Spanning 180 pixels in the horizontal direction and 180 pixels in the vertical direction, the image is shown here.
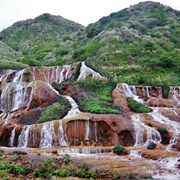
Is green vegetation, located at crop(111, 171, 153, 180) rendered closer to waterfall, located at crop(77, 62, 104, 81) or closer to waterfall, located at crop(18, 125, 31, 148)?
waterfall, located at crop(18, 125, 31, 148)

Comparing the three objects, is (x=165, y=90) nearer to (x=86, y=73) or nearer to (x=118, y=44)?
(x=86, y=73)

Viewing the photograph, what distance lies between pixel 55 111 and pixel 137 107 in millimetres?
7564

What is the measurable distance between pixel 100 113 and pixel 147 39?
3276 centimetres

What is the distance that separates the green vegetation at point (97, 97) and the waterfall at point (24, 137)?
5.59m

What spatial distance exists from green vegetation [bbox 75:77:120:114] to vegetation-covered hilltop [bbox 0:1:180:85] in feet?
12.3

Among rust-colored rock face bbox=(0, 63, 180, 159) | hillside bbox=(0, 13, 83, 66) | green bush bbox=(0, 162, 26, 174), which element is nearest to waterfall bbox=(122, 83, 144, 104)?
rust-colored rock face bbox=(0, 63, 180, 159)

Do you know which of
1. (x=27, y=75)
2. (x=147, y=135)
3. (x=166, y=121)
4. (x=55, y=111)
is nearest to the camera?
(x=147, y=135)

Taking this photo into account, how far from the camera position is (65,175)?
14.0 meters

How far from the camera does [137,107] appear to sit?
27719 millimetres

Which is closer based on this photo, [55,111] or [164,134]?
[164,134]

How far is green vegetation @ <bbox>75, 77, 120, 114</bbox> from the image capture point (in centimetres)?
2553

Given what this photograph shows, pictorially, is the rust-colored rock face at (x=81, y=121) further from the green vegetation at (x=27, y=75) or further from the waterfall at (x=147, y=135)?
the green vegetation at (x=27, y=75)

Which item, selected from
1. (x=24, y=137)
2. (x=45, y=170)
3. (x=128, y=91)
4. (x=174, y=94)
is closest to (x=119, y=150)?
(x=45, y=170)

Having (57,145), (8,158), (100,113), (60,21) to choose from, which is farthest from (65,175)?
(60,21)
